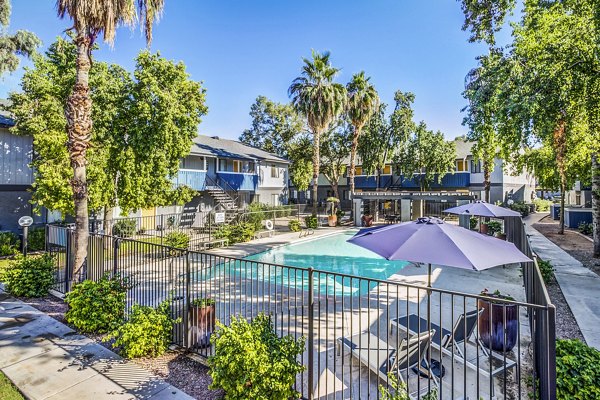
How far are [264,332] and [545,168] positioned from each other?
30.5 metres

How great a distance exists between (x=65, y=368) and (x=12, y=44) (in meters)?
25.4

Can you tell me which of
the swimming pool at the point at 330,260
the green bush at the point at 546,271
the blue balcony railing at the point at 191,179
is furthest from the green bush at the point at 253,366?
the blue balcony railing at the point at 191,179

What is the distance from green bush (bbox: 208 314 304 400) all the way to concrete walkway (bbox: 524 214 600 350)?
5635mm

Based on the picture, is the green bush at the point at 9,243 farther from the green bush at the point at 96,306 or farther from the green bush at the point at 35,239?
the green bush at the point at 96,306

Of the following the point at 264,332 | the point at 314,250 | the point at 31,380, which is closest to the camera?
the point at 264,332

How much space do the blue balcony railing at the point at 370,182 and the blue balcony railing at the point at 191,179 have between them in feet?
72.1

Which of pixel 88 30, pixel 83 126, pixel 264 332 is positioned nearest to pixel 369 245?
pixel 264 332

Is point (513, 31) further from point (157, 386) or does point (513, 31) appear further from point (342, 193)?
point (342, 193)

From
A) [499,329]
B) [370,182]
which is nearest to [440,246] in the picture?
[499,329]

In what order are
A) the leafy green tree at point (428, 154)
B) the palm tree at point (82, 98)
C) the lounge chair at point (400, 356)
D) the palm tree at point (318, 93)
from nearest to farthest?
the lounge chair at point (400, 356) → the palm tree at point (82, 98) → the palm tree at point (318, 93) → the leafy green tree at point (428, 154)

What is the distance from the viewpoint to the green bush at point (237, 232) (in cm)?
1637

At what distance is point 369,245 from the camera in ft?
17.5

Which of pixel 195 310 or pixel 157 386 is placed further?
pixel 195 310

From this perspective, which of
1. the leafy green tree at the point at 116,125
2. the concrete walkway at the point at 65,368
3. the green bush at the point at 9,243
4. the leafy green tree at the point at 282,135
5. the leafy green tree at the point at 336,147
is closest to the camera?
the concrete walkway at the point at 65,368
